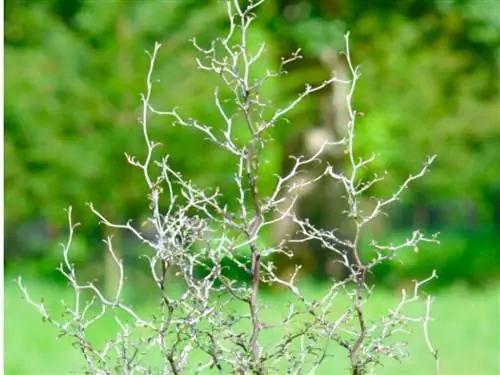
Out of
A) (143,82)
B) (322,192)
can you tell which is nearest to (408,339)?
(143,82)

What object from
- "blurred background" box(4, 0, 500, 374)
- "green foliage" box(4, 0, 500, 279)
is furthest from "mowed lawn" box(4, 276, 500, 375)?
"green foliage" box(4, 0, 500, 279)

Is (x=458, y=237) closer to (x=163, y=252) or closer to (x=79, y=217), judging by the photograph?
(x=79, y=217)

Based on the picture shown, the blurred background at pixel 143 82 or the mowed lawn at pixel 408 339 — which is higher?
the blurred background at pixel 143 82

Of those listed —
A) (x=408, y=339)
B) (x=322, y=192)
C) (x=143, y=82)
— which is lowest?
(x=408, y=339)

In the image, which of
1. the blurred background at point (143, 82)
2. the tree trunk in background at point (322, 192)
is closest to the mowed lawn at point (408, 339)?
the blurred background at point (143, 82)

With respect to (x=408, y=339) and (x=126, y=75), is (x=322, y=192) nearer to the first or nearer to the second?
(x=126, y=75)

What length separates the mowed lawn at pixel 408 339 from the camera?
4.69 meters

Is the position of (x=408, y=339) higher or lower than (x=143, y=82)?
lower

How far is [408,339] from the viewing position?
17.5 feet

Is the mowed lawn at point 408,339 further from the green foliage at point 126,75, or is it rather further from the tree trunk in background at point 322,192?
the tree trunk in background at point 322,192

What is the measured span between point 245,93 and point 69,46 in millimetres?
6041

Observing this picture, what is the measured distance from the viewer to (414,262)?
11.4m

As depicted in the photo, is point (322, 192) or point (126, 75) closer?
point (126, 75)

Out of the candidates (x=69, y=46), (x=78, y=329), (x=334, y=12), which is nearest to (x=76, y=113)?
(x=69, y=46)
